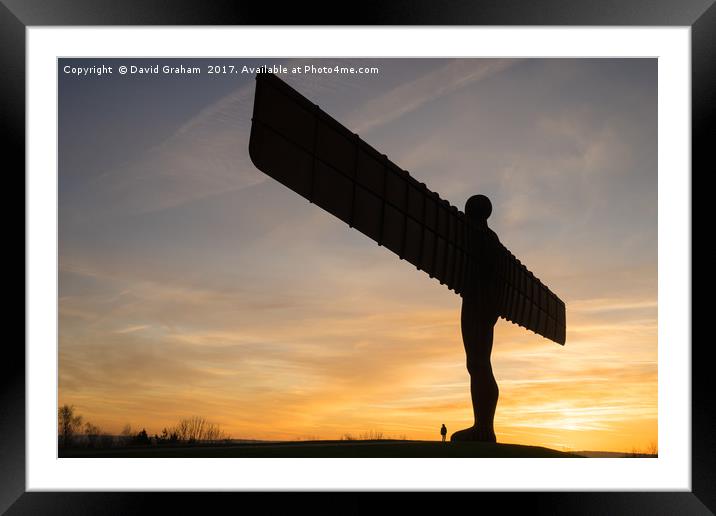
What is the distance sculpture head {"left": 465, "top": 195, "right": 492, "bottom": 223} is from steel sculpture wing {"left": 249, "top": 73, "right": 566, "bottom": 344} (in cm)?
17

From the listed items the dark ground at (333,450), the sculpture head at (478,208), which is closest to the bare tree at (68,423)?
the dark ground at (333,450)

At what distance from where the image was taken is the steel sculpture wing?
7012 mm

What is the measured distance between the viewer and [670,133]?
6.85 m

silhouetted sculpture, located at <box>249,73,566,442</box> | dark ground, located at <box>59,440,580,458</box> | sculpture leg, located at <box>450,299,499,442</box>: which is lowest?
dark ground, located at <box>59,440,580,458</box>

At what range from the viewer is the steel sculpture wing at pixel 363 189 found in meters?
7.01

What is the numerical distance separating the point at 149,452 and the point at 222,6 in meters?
4.48

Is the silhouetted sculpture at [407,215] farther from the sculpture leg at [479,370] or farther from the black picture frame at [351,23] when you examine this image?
the black picture frame at [351,23]

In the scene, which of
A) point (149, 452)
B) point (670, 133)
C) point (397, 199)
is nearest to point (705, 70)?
point (670, 133)

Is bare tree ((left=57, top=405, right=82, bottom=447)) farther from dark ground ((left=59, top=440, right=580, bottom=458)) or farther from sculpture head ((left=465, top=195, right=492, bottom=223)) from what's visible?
sculpture head ((left=465, top=195, right=492, bottom=223))

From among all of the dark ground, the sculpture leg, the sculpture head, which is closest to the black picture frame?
the dark ground

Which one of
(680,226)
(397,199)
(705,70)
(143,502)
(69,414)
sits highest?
(705,70)

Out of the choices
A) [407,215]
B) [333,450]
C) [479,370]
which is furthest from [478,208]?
[333,450]

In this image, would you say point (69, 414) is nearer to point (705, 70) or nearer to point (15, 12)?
point (15, 12)

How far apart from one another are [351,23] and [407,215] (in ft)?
8.99
